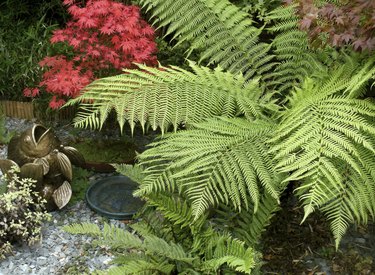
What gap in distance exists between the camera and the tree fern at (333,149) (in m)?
2.22

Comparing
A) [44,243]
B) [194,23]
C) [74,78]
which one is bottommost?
[44,243]

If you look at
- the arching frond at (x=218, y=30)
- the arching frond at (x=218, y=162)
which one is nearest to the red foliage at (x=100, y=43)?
the arching frond at (x=218, y=30)

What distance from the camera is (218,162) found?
244 centimetres

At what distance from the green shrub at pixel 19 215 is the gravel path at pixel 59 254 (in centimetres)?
6

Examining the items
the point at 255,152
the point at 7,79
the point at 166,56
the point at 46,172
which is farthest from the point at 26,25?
the point at 255,152

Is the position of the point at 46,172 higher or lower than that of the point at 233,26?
lower

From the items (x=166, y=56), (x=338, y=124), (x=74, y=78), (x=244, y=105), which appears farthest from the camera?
(x=166, y=56)

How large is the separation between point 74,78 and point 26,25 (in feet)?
6.37

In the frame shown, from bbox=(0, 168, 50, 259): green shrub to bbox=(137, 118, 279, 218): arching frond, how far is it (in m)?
0.80

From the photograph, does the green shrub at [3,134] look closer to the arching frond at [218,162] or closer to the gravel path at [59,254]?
the gravel path at [59,254]

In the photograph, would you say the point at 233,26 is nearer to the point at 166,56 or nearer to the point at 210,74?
the point at 210,74

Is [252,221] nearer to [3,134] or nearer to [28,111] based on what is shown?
[3,134]

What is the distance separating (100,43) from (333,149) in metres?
1.82

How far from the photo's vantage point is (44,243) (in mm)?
3074
